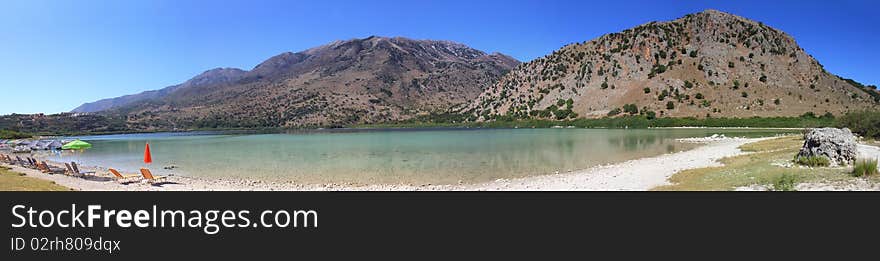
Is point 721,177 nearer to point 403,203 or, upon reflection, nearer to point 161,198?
point 403,203

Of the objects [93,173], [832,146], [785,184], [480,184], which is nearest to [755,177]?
[785,184]

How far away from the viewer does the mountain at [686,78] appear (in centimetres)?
10275

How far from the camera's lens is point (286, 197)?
5812mm

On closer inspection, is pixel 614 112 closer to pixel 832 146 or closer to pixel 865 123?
pixel 865 123

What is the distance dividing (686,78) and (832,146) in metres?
115

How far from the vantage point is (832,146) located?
15.3 metres

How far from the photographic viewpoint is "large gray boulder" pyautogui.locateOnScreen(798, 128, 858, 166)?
14820 millimetres

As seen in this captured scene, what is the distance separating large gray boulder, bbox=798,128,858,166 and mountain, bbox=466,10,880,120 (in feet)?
302

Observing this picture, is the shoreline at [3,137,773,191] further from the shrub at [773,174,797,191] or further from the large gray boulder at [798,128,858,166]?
the large gray boulder at [798,128,858,166]

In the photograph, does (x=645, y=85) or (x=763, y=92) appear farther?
(x=645, y=85)

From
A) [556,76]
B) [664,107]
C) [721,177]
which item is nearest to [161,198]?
[721,177]

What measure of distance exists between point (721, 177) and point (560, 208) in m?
11.2

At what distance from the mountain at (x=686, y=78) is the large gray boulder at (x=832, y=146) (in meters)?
92.0

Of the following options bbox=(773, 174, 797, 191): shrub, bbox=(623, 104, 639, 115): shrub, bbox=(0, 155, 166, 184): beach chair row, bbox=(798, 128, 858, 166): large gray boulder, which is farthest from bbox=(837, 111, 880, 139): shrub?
bbox=(623, 104, 639, 115): shrub
